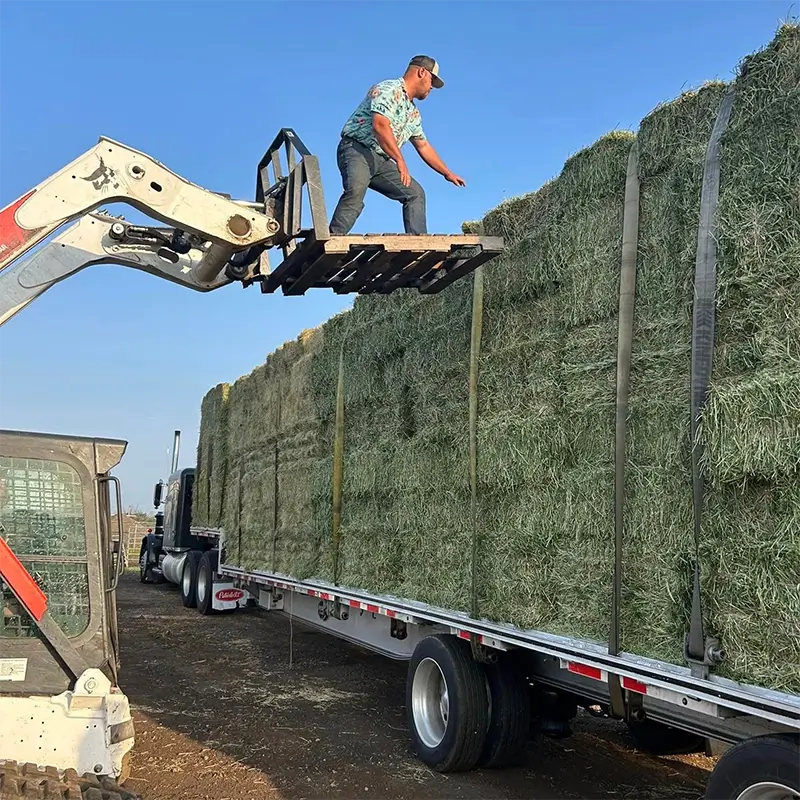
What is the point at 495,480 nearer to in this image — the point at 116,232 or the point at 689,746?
the point at 689,746

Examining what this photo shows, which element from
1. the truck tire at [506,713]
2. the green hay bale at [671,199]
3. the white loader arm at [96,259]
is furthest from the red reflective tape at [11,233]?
the truck tire at [506,713]

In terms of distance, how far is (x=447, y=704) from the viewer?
6.25 metres

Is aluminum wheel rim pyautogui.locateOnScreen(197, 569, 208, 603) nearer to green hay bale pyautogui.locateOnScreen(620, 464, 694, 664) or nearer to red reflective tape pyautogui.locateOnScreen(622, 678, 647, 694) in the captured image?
red reflective tape pyautogui.locateOnScreen(622, 678, 647, 694)

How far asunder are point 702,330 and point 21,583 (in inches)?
143

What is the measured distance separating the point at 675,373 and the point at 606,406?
56 centimetres

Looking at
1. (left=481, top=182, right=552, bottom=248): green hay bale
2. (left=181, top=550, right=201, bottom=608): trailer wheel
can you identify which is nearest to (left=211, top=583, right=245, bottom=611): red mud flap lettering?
(left=181, top=550, right=201, bottom=608): trailer wheel

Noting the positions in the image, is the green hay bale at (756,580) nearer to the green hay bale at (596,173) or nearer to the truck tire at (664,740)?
the truck tire at (664,740)

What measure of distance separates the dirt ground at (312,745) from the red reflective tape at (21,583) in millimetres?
2338

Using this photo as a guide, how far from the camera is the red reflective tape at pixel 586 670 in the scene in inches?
184

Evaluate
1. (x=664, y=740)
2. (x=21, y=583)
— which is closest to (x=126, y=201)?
(x=21, y=583)

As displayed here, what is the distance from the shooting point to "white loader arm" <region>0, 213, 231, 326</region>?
208 inches

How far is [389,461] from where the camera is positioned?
7.41 meters

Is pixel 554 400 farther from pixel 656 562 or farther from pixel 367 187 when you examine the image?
pixel 367 187

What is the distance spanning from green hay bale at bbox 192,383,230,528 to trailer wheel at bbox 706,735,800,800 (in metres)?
11.6
